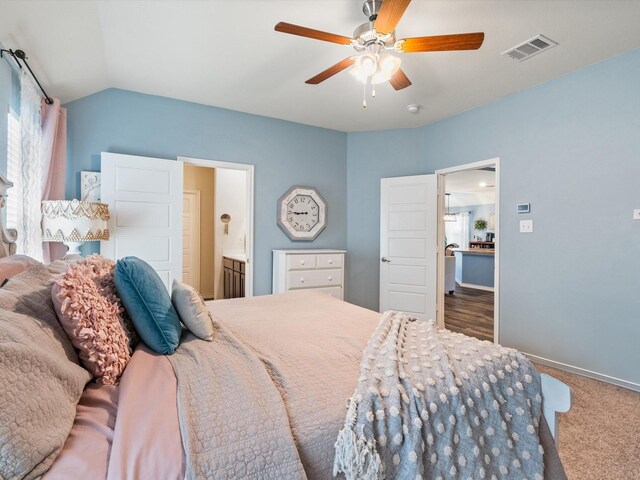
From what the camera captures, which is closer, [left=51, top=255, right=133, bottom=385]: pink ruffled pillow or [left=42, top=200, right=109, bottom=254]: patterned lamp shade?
[left=51, top=255, right=133, bottom=385]: pink ruffled pillow

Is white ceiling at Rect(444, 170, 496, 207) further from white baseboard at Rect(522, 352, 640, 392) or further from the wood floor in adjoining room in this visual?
white baseboard at Rect(522, 352, 640, 392)

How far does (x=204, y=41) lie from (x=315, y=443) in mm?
2689

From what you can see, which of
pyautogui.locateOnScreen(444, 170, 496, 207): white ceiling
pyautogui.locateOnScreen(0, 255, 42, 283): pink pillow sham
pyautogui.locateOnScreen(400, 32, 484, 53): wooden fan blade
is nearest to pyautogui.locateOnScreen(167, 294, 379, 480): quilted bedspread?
pyautogui.locateOnScreen(0, 255, 42, 283): pink pillow sham

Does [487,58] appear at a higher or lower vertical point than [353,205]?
higher

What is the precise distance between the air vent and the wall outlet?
1455 millimetres

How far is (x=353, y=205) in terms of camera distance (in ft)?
14.9

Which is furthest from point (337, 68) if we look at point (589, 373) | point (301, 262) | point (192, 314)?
point (589, 373)

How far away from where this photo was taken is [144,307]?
4.08 ft

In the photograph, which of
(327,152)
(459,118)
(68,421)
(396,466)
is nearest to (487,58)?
(459,118)

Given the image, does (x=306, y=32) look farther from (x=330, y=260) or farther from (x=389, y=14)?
(x=330, y=260)

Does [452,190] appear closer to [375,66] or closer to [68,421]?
[375,66]

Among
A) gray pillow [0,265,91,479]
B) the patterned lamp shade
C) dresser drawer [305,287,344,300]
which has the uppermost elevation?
the patterned lamp shade

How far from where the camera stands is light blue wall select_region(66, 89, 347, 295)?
3104 mm

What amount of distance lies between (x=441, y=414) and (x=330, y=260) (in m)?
2.95
